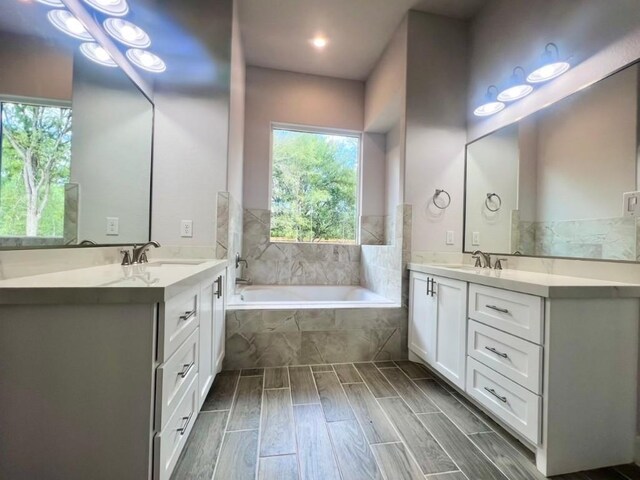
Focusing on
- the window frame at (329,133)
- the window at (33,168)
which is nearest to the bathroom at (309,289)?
the window at (33,168)

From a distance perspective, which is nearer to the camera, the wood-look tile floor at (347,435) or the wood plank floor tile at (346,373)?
the wood-look tile floor at (347,435)

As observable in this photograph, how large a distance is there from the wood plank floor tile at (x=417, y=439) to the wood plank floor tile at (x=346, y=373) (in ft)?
0.97

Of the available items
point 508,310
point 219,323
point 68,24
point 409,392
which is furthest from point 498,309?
point 68,24

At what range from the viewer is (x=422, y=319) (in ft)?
7.07

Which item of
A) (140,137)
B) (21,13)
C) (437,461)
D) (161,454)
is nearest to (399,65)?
(140,137)

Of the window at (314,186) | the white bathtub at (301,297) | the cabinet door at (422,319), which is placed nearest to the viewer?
the cabinet door at (422,319)

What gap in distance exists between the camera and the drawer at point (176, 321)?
90 cm

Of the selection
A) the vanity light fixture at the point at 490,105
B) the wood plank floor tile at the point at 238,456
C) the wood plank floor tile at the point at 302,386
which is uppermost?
the vanity light fixture at the point at 490,105

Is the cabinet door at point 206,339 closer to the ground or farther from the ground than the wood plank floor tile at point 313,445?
farther from the ground

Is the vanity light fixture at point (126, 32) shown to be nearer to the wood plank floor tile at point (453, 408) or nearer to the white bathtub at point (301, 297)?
the white bathtub at point (301, 297)

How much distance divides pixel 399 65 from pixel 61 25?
231 cm

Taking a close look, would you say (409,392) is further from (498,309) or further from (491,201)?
(491,201)

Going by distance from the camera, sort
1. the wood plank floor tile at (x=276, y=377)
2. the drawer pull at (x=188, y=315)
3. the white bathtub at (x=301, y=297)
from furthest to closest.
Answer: the white bathtub at (x=301, y=297), the wood plank floor tile at (x=276, y=377), the drawer pull at (x=188, y=315)

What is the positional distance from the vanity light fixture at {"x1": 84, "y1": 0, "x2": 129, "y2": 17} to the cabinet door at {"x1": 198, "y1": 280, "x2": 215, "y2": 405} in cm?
156
